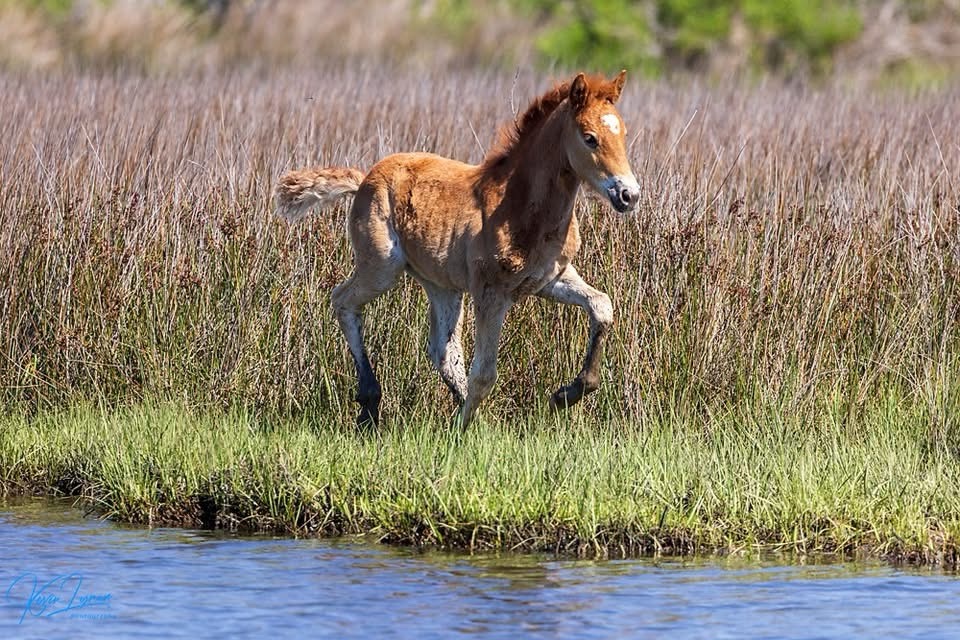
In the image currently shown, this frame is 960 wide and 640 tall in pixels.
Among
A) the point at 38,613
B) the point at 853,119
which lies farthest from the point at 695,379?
the point at 853,119

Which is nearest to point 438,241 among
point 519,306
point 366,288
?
point 366,288

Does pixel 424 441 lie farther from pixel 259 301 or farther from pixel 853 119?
pixel 853 119

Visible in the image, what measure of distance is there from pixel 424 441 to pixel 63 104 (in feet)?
15.2

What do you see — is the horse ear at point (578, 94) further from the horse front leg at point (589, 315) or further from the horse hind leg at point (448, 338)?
the horse hind leg at point (448, 338)

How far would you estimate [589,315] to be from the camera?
761 cm

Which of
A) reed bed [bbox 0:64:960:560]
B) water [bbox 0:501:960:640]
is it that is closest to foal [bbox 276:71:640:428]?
reed bed [bbox 0:64:960:560]

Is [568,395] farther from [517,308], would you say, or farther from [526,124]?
[526,124]

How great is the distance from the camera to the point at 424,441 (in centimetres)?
733

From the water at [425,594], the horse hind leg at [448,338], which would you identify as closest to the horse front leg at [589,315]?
the horse hind leg at [448,338]

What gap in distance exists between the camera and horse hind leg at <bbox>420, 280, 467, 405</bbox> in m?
8.00

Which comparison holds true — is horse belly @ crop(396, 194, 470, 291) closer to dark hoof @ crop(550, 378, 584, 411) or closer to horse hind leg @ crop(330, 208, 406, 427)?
horse hind leg @ crop(330, 208, 406, 427)

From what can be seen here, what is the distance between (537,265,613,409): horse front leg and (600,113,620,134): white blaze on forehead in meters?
0.82

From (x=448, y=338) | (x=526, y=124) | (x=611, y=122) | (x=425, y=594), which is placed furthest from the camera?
(x=448, y=338)

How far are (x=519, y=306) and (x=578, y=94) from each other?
4.96 feet
